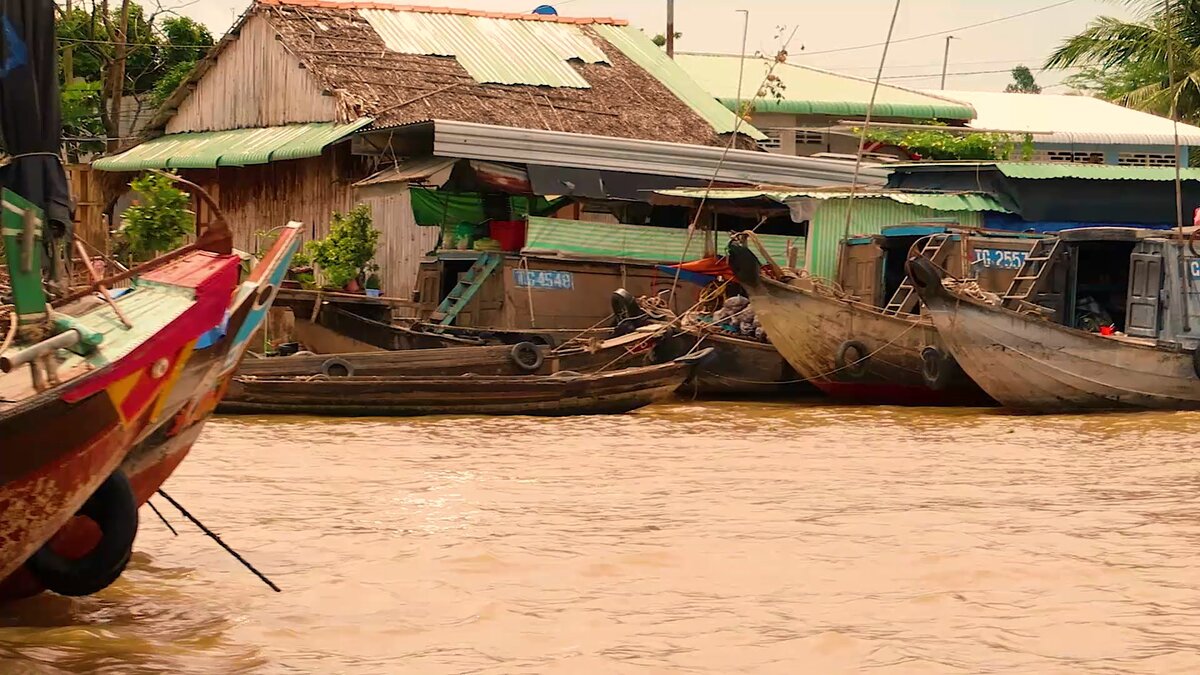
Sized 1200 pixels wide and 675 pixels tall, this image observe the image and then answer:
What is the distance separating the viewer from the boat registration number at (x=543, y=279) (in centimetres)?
1567

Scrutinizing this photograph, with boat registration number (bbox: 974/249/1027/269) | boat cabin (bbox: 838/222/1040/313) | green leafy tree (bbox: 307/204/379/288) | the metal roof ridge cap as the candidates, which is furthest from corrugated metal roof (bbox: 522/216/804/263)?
boat registration number (bbox: 974/249/1027/269)

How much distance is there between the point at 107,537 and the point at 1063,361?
9.68 metres

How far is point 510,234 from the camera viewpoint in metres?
16.7

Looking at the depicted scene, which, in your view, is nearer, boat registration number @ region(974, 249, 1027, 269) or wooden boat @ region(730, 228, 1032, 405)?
wooden boat @ region(730, 228, 1032, 405)

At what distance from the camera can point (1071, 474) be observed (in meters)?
9.38

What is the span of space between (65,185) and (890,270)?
1091cm

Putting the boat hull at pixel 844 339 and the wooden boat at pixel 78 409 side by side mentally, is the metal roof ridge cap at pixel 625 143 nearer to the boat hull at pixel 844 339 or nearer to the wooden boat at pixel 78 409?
the boat hull at pixel 844 339

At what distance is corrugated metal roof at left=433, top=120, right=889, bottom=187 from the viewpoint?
16.1 meters

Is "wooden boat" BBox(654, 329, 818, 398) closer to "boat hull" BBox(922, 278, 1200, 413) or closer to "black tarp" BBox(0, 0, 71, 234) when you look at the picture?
"boat hull" BBox(922, 278, 1200, 413)

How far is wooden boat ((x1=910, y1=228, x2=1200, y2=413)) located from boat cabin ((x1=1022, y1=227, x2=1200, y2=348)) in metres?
0.01

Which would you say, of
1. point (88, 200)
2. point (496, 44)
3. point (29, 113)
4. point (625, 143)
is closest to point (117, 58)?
point (88, 200)

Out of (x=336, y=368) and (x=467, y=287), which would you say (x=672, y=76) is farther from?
(x=336, y=368)

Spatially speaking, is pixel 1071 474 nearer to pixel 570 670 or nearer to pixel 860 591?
pixel 860 591

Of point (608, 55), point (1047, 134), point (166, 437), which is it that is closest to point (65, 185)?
point (166, 437)
